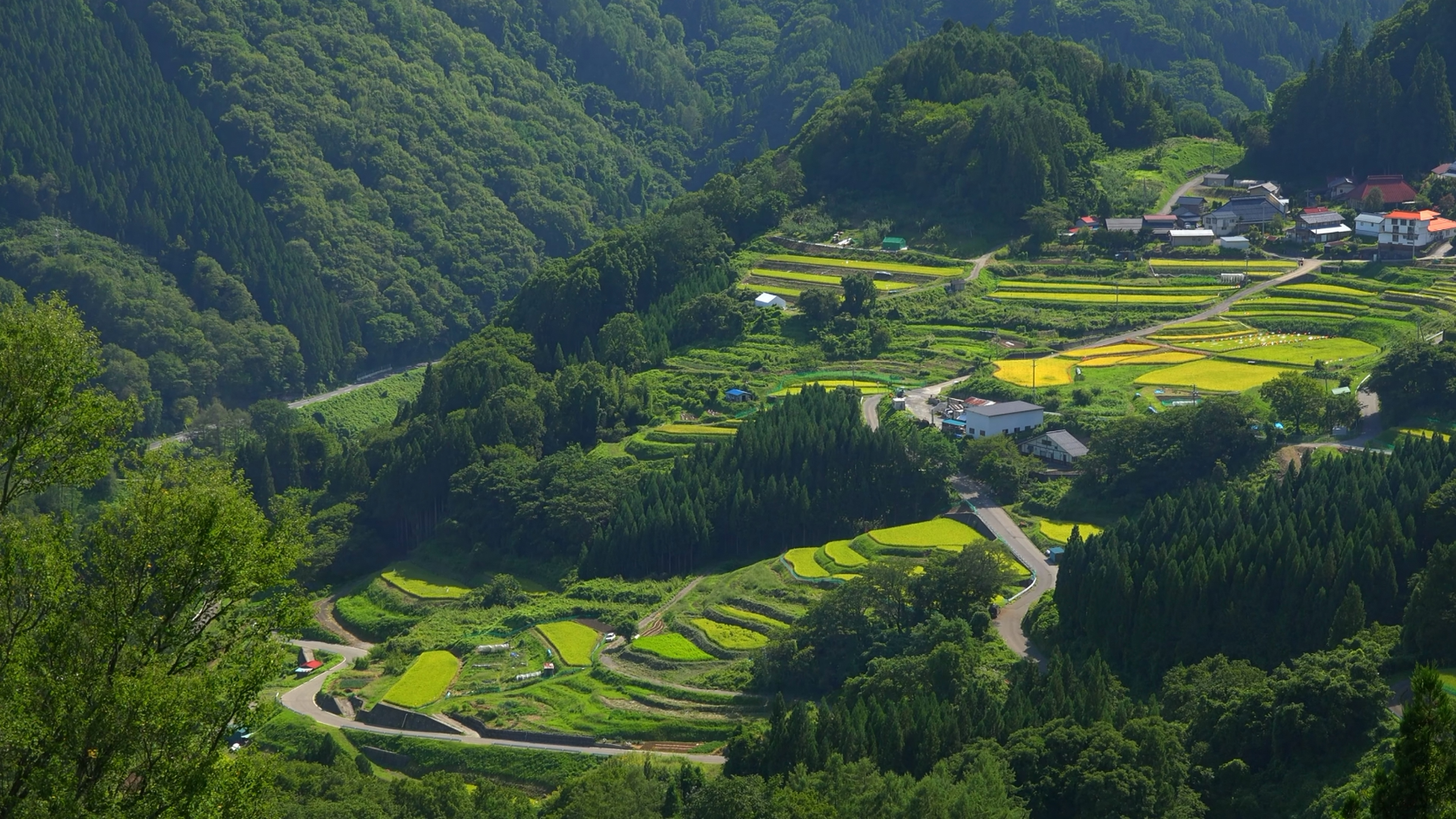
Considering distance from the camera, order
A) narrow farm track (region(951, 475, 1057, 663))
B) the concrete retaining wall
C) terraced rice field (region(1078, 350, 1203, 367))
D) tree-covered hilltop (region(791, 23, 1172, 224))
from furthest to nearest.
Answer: tree-covered hilltop (region(791, 23, 1172, 224))
terraced rice field (region(1078, 350, 1203, 367))
the concrete retaining wall
narrow farm track (region(951, 475, 1057, 663))

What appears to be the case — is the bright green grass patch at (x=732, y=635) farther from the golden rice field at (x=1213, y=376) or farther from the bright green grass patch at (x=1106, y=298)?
the bright green grass patch at (x=1106, y=298)

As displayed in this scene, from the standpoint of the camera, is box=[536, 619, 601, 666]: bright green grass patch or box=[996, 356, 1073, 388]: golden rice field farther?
box=[996, 356, 1073, 388]: golden rice field

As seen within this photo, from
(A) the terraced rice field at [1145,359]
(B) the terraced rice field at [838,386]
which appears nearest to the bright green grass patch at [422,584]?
(B) the terraced rice field at [838,386]

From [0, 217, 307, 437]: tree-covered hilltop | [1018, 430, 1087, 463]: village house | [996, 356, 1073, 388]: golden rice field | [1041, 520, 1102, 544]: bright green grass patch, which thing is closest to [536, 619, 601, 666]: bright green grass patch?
[1041, 520, 1102, 544]: bright green grass patch

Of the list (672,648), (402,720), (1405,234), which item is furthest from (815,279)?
(402,720)

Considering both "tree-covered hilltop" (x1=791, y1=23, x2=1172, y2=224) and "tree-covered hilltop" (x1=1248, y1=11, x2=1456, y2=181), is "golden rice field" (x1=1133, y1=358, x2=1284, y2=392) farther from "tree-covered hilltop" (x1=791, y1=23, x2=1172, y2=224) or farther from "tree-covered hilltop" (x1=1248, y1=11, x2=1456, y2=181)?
"tree-covered hilltop" (x1=1248, y1=11, x2=1456, y2=181)

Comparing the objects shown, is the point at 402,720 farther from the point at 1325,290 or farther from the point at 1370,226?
the point at 1370,226

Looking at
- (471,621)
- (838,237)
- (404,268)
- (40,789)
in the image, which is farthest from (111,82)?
(40,789)
